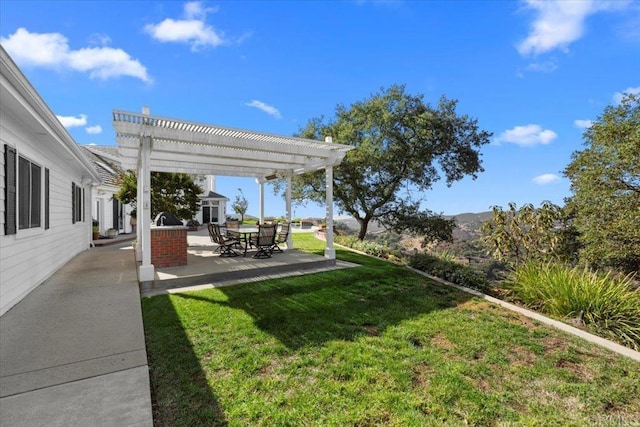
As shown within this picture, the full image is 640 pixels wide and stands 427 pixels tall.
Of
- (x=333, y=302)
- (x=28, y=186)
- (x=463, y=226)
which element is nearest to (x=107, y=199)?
(x=28, y=186)

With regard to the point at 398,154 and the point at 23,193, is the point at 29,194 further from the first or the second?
the point at 398,154

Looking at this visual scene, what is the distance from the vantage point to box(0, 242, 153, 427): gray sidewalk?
8.45ft

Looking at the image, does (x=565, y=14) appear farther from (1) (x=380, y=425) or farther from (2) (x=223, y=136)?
(1) (x=380, y=425)

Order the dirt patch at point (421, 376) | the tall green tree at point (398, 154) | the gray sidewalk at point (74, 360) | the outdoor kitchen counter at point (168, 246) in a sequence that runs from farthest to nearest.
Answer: the tall green tree at point (398, 154)
the outdoor kitchen counter at point (168, 246)
the dirt patch at point (421, 376)
the gray sidewalk at point (74, 360)

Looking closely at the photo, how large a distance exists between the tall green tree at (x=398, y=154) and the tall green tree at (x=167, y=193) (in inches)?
228

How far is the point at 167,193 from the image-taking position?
13.7m

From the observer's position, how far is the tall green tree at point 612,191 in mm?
9039

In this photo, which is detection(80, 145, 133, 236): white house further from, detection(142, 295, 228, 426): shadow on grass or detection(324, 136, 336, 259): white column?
detection(142, 295, 228, 426): shadow on grass

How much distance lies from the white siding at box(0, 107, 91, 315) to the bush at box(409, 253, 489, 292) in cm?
924

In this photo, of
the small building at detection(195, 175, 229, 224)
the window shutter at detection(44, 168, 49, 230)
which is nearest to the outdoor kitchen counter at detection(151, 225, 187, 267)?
the window shutter at detection(44, 168, 49, 230)

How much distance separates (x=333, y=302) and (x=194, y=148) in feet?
17.7

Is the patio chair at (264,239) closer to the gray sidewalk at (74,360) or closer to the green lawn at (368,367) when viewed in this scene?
the green lawn at (368,367)

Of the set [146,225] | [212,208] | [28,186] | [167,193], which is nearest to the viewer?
[28,186]

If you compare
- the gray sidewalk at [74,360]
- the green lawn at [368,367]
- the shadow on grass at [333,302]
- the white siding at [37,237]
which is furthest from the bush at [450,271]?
the white siding at [37,237]
